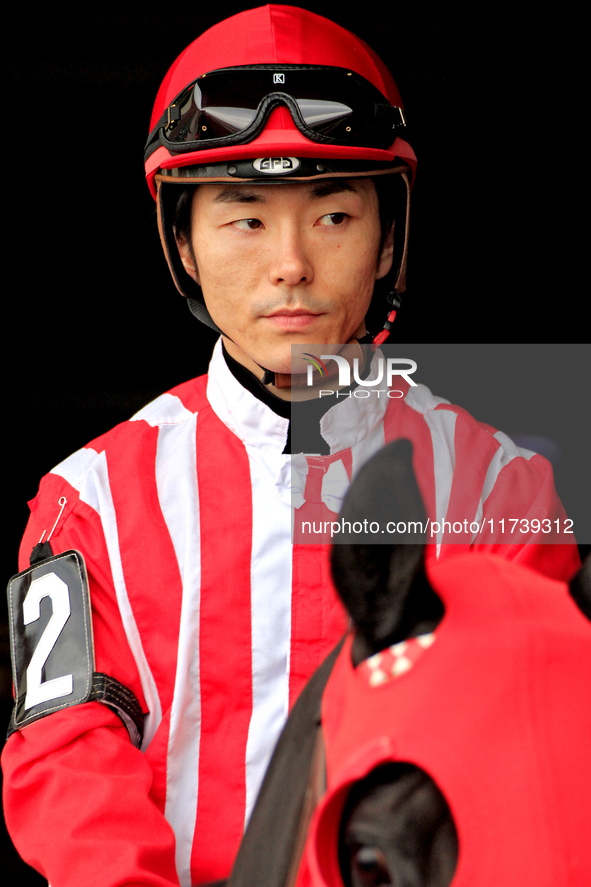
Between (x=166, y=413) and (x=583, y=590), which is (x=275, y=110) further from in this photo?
(x=583, y=590)

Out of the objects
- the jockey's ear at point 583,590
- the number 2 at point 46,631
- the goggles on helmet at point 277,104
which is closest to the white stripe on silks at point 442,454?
the goggles on helmet at point 277,104

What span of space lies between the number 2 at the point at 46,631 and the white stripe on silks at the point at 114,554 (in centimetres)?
8

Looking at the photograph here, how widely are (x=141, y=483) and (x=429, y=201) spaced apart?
1190 millimetres

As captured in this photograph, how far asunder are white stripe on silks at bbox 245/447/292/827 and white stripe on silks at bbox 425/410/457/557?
0.22 meters

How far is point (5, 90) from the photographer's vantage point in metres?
1.87

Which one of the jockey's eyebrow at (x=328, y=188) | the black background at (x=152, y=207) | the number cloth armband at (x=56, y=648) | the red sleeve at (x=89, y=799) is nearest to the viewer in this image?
the red sleeve at (x=89, y=799)

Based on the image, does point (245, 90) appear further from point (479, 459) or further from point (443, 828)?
point (443, 828)

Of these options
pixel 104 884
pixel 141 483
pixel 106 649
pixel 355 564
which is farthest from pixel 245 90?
pixel 104 884

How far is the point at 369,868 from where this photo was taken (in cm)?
44

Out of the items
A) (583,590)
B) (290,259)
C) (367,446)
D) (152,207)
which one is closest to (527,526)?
(367,446)

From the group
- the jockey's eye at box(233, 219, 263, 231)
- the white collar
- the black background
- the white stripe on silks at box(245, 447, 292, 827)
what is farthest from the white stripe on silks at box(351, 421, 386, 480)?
the black background

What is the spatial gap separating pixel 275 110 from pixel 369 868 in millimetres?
1031

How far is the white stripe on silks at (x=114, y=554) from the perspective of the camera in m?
1.16

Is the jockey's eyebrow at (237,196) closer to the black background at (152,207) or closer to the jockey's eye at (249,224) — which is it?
the jockey's eye at (249,224)
